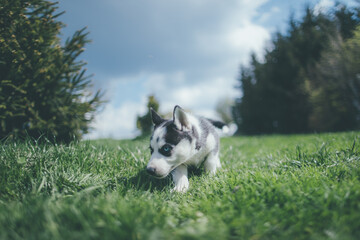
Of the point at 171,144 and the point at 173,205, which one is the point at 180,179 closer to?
the point at 171,144

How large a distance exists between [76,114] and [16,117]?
1028 mm

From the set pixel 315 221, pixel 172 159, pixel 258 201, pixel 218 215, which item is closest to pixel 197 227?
pixel 218 215

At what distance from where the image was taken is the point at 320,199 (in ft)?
5.64

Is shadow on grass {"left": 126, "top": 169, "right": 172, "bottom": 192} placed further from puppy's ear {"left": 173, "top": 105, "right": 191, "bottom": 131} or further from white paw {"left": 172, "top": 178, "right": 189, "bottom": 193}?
puppy's ear {"left": 173, "top": 105, "right": 191, "bottom": 131}

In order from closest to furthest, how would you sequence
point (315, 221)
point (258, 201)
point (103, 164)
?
point (315, 221), point (258, 201), point (103, 164)

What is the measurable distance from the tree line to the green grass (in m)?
9.52

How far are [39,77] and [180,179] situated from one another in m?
3.32

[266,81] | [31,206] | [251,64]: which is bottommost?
[31,206]

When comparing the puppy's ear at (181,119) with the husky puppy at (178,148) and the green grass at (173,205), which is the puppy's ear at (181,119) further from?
the green grass at (173,205)

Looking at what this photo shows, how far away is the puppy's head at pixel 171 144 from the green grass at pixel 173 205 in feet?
1.03

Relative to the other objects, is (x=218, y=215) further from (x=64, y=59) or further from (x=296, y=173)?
(x=64, y=59)

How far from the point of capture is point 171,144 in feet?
8.85

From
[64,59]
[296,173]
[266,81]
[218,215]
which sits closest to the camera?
[218,215]

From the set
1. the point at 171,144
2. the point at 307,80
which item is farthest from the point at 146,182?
the point at 307,80
